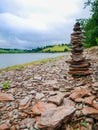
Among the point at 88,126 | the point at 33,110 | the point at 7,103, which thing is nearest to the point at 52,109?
the point at 33,110

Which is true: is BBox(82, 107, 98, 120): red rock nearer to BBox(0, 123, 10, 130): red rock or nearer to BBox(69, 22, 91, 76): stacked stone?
BBox(0, 123, 10, 130): red rock

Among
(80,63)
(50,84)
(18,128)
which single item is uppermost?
(80,63)

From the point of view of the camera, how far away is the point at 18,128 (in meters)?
9.21

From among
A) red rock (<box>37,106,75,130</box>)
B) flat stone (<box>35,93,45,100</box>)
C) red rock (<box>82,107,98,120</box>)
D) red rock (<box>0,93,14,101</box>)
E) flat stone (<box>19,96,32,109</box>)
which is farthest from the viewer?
red rock (<box>0,93,14,101</box>)

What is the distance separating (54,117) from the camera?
356 inches

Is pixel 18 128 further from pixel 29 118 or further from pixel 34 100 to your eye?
pixel 34 100

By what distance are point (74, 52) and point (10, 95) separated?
551 centimetres

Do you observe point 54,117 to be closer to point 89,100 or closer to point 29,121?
point 29,121

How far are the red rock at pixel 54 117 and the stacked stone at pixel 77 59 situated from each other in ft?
19.1

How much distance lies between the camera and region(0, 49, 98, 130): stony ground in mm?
9125

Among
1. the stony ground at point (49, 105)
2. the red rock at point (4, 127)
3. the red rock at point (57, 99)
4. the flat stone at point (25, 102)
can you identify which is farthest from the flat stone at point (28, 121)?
the red rock at point (57, 99)

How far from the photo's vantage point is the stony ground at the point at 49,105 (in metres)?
9.12

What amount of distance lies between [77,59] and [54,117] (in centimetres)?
694

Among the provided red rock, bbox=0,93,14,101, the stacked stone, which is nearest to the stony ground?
red rock, bbox=0,93,14,101
